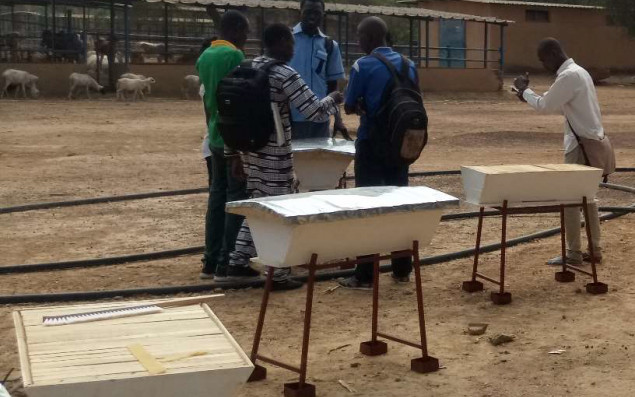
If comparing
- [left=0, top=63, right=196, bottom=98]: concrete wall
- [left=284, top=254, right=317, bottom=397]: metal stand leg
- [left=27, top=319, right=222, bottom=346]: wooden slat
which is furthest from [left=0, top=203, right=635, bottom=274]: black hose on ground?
[left=0, top=63, right=196, bottom=98]: concrete wall

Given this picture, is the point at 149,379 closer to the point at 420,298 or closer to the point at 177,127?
the point at 420,298

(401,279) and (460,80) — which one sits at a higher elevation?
(460,80)

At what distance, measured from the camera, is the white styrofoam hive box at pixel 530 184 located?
702 centimetres

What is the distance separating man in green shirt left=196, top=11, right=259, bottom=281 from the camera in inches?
292

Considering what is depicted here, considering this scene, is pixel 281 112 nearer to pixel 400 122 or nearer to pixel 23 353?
pixel 400 122

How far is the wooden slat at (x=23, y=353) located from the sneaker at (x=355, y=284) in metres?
3.71

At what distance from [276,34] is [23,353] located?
150 inches

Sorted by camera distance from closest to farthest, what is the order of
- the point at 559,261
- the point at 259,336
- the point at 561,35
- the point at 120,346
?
the point at 120,346
the point at 259,336
the point at 559,261
the point at 561,35

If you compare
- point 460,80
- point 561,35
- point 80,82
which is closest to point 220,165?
point 80,82

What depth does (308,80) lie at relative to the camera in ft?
28.1

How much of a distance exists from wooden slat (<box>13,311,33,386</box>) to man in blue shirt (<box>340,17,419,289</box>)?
3.49m

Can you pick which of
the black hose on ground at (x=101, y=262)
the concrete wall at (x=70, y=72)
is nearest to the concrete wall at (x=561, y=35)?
the concrete wall at (x=70, y=72)

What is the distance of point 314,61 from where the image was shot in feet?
27.9

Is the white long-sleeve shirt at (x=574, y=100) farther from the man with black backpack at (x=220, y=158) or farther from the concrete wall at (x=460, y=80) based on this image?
the concrete wall at (x=460, y=80)
